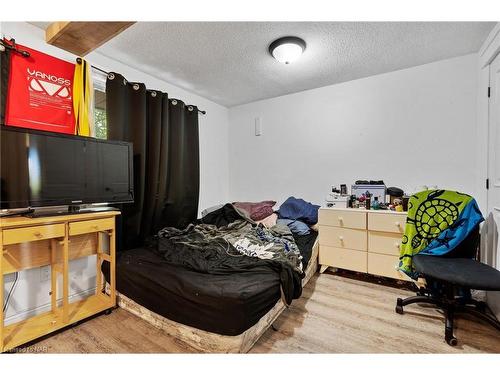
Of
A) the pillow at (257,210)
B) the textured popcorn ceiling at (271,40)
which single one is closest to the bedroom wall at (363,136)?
the textured popcorn ceiling at (271,40)

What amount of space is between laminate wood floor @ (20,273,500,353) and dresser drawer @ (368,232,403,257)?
1.62ft

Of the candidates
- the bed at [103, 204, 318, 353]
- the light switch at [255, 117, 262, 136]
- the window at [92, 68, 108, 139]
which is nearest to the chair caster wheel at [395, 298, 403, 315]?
the bed at [103, 204, 318, 353]

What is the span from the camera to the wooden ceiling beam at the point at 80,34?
1.55m

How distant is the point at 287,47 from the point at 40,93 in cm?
204

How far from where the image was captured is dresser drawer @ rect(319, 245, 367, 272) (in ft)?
7.80

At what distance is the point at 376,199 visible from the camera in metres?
2.54

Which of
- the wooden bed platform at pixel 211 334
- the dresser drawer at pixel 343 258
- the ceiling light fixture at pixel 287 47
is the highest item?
the ceiling light fixture at pixel 287 47

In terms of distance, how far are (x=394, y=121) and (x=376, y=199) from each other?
3.10 ft

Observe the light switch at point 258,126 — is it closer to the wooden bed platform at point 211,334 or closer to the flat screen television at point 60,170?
the flat screen television at point 60,170

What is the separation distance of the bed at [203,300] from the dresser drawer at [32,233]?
0.54 m

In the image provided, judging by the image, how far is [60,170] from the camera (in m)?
1.65

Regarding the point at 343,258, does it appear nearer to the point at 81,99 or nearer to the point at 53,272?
the point at 53,272

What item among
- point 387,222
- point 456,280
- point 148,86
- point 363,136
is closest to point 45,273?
point 148,86

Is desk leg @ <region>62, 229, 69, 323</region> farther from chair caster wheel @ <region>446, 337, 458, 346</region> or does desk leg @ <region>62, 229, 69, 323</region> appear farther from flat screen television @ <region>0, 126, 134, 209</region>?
chair caster wheel @ <region>446, 337, 458, 346</region>
